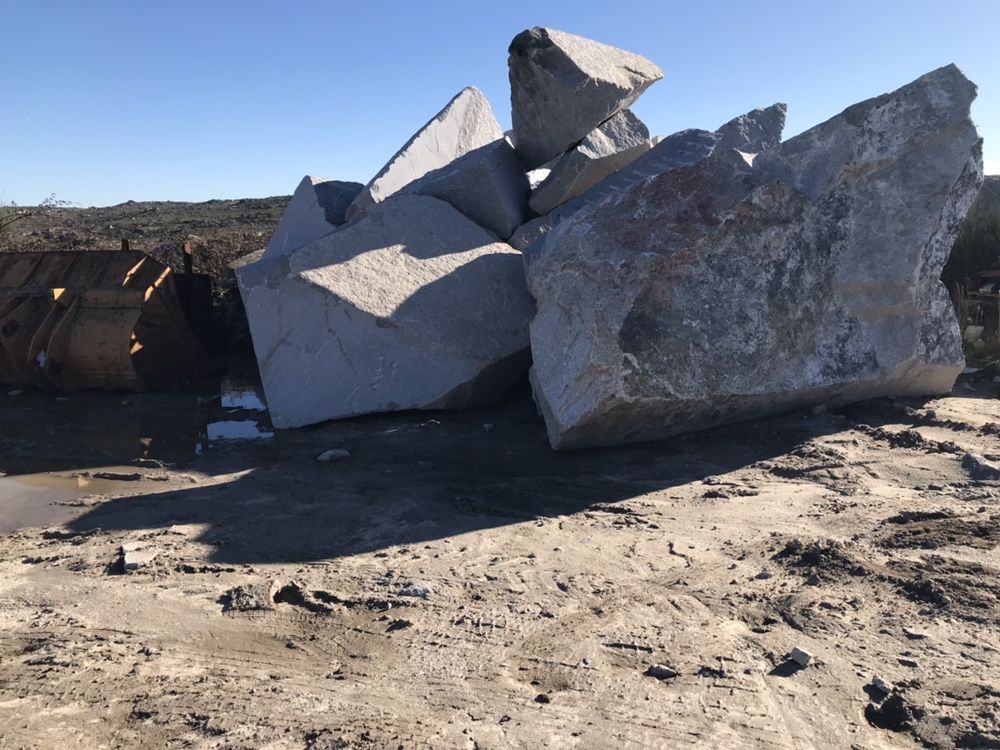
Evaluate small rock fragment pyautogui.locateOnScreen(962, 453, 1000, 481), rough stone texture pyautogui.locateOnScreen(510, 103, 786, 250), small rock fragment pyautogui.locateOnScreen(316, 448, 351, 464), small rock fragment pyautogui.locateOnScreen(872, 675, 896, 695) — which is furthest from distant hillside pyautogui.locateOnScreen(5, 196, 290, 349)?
small rock fragment pyautogui.locateOnScreen(872, 675, 896, 695)

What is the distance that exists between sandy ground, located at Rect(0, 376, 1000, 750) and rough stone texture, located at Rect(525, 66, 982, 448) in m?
0.30

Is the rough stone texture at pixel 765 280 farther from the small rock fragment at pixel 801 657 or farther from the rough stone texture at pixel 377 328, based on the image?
the small rock fragment at pixel 801 657

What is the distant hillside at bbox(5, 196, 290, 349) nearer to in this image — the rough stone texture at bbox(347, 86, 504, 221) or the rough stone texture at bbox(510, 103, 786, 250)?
the rough stone texture at bbox(347, 86, 504, 221)

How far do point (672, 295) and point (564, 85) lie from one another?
286 centimetres

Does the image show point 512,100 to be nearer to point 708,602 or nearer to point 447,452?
point 447,452

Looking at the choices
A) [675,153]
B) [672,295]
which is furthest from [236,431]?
[675,153]

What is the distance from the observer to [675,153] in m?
6.95

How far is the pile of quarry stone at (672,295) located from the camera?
4691mm

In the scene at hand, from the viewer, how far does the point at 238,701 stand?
2473 mm

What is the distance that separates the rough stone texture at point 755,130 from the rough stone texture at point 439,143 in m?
2.32

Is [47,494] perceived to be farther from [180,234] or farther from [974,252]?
[180,234]

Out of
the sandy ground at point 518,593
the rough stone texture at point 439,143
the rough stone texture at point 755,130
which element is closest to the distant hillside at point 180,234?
the rough stone texture at point 439,143

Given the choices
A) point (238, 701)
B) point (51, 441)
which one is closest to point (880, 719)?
point (238, 701)

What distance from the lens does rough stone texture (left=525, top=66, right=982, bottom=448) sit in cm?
465
